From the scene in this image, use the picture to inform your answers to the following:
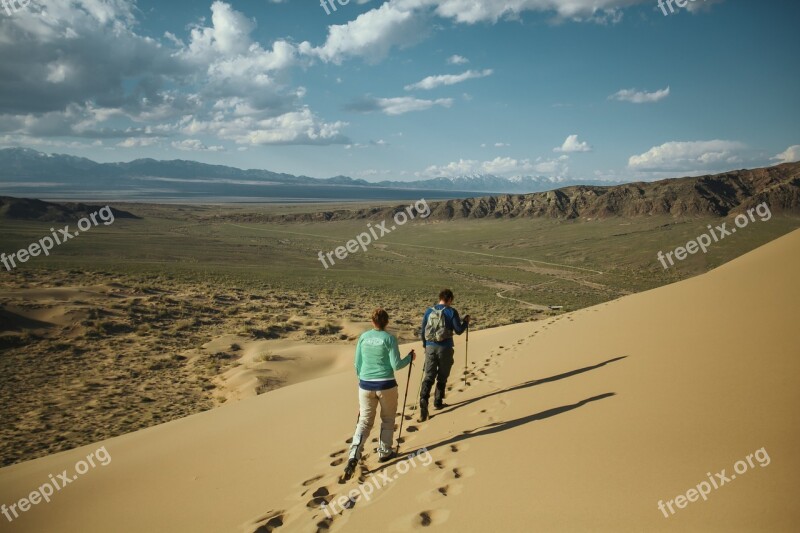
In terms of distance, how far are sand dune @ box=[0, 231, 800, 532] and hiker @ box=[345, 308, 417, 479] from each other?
0.34 metres

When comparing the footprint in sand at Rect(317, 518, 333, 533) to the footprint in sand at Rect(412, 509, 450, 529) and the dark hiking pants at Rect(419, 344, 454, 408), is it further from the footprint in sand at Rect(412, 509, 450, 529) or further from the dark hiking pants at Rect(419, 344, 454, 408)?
the dark hiking pants at Rect(419, 344, 454, 408)

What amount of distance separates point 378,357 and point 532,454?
1797 millimetres

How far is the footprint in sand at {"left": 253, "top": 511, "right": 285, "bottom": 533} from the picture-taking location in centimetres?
402

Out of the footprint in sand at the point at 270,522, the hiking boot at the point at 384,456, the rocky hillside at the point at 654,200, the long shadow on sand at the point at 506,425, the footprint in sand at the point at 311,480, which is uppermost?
the rocky hillside at the point at 654,200

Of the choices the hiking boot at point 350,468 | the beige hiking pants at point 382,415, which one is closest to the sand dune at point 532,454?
the hiking boot at point 350,468

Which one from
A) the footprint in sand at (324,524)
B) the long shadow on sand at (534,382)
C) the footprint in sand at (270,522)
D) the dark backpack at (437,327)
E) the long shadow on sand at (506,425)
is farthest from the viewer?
the long shadow on sand at (534,382)

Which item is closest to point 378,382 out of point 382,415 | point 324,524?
point 382,415

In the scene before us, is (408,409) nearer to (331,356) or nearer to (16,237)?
(331,356)

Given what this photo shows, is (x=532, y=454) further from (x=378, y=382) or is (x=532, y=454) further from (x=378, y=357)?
(x=378, y=357)

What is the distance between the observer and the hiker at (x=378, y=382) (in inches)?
193

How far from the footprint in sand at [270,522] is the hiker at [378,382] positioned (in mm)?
933

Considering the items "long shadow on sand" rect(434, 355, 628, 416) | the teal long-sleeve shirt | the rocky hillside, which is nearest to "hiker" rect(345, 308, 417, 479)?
the teal long-sleeve shirt

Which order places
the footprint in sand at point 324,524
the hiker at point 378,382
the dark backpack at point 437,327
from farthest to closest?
the dark backpack at point 437,327
the hiker at point 378,382
the footprint in sand at point 324,524

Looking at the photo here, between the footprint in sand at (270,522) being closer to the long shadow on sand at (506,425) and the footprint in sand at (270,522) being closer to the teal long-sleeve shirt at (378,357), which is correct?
the long shadow on sand at (506,425)
